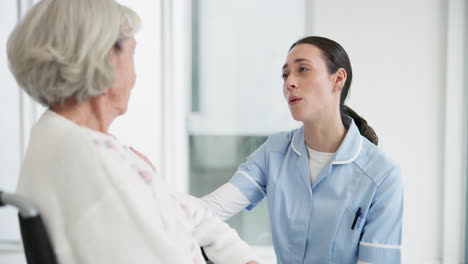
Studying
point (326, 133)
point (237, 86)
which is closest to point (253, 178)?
point (326, 133)

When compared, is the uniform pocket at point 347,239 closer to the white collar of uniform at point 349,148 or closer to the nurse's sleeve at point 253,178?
the white collar of uniform at point 349,148

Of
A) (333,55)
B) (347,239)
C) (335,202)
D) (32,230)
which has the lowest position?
(347,239)

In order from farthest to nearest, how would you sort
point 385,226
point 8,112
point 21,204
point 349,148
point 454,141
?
point 8,112, point 454,141, point 349,148, point 385,226, point 21,204

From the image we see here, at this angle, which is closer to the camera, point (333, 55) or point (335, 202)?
point (335, 202)

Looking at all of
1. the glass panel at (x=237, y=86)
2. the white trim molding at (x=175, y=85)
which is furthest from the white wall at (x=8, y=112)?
the glass panel at (x=237, y=86)

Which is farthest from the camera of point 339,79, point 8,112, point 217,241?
point 8,112

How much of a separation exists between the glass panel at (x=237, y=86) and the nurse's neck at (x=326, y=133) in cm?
100

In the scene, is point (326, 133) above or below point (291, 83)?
below

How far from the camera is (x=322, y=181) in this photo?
1515 mm

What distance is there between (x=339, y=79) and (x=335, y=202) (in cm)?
44

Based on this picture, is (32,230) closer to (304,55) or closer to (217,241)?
(217,241)

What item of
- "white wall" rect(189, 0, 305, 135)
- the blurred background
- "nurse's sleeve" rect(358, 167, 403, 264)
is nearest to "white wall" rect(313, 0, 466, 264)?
the blurred background

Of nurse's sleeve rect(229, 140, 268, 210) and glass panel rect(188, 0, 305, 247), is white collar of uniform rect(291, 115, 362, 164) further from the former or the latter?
glass panel rect(188, 0, 305, 247)

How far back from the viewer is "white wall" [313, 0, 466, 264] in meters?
2.32
